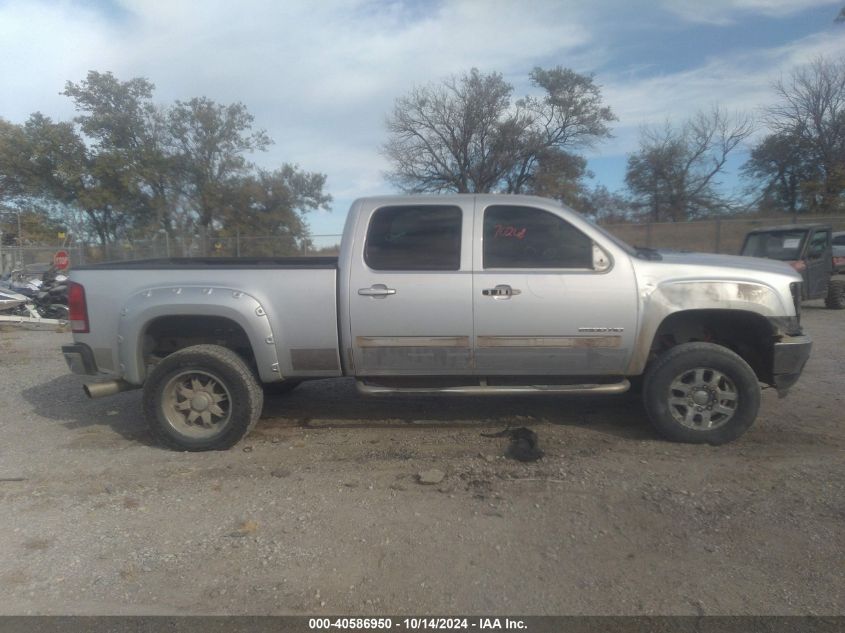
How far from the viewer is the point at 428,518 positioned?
146 inches

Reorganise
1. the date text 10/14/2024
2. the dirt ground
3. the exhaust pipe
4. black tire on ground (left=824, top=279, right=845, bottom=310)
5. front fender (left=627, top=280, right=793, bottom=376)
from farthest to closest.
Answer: black tire on ground (left=824, top=279, right=845, bottom=310) < the exhaust pipe < front fender (left=627, top=280, right=793, bottom=376) < the dirt ground < the date text 10/14/2024

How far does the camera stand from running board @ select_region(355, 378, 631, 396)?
4.77m

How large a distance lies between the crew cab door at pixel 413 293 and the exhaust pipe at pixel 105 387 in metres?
1.90

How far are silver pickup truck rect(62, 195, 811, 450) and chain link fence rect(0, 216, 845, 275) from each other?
12996 mm

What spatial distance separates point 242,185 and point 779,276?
30.5 meters

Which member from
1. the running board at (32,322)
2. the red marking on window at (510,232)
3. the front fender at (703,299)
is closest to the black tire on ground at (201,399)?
the red marking on window at (510,232)

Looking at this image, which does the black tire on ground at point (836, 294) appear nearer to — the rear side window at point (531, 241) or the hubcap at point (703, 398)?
the hubcap at point (703, 398)

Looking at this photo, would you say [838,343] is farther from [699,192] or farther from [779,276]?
[699,192]

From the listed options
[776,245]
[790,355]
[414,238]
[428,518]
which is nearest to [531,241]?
[414,238]

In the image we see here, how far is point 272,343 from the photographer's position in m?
4.82

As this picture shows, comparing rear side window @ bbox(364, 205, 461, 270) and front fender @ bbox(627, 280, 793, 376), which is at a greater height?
rear side window @ bbox(364, 205, 461, 270)

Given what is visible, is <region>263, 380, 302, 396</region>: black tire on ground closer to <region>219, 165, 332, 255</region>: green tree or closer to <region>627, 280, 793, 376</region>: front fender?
<region>627, 280, 793, 376</region>: front fender

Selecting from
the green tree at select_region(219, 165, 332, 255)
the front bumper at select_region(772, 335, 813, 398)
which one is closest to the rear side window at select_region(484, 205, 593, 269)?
the front bumper at select_region(772, 335, 813, 398)

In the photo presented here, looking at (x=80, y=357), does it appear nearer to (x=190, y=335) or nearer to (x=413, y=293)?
(x=190, y=335)
